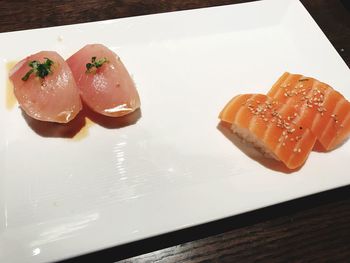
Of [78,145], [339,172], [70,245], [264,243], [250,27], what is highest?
[250,27]

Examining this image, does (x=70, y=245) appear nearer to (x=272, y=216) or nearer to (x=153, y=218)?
(x=153, y=218)

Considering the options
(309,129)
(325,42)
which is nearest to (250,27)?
(325,42)

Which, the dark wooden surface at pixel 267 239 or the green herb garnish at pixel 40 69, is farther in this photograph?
the green herb garnish at pixel 40 69

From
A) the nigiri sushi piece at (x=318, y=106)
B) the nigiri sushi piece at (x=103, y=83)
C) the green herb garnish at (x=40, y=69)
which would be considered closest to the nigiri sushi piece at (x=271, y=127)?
the nigiri sushi piece at (x=318, y=106)

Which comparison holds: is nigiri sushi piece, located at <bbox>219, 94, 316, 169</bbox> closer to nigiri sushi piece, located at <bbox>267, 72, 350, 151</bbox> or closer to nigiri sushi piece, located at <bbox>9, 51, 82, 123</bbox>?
nigiri sushi piece, located at <bbox>267, 72, 350, 151</bbox>

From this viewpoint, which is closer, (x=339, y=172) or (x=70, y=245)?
(x=70, y=245)

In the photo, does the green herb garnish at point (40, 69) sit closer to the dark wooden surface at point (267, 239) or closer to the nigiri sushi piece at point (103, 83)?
the nigiri sushi piece at point (103, 83)

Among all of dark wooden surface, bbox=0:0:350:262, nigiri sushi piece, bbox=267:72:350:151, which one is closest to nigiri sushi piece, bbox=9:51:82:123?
dark wooden surface, bbox=0:0:350:262
